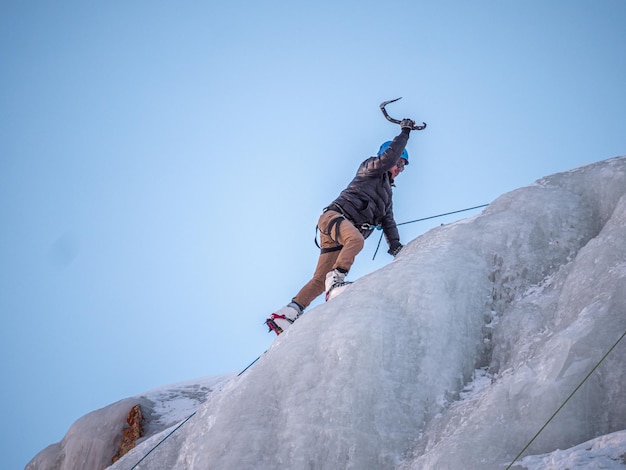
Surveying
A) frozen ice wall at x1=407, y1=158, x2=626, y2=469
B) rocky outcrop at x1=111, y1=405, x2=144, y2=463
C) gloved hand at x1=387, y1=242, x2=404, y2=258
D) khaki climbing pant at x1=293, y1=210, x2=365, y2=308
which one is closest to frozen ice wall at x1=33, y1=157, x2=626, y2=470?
frozen ice wall at x1=407, y1=158, x2=626, y2=469

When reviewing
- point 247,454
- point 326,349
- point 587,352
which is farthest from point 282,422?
point 587,352

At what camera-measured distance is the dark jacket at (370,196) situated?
28.7 feet

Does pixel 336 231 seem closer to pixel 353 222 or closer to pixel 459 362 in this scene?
pixel 353 222

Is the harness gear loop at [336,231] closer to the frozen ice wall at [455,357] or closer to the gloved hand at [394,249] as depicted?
the gloved hand at [394,249]

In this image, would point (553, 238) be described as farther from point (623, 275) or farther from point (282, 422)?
point (282, 422)

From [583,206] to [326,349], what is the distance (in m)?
3.51

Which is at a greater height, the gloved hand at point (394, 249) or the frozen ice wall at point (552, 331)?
the gloved hand at point (394, 249)

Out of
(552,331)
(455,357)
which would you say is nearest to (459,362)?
(455,357)

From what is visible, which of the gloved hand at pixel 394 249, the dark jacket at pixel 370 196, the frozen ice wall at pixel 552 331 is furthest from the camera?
the gloved hand at pixel 394 249

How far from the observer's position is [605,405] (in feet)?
12.7

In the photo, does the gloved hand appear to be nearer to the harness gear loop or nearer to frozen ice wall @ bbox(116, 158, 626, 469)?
the harness gear loop

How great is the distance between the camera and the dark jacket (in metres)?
8.75

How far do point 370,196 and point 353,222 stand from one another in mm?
510

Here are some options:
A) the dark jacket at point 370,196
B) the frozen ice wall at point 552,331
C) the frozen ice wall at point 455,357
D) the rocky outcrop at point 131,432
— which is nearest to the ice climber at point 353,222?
the dark jacket at point 370,196
